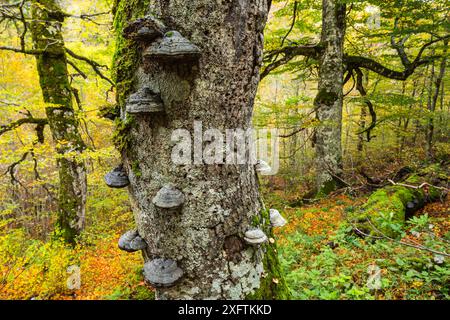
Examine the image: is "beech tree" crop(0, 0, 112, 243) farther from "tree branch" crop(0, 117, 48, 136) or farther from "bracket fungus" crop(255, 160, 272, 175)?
"bracket fungus" crop(255, 160, 272, 175)

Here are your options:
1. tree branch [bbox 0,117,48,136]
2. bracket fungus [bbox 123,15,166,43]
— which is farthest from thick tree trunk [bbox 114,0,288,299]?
tree branch [bbox 0,117,48,136]

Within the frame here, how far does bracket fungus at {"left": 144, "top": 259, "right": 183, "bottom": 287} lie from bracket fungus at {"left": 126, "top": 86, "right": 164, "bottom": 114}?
3.25 feet

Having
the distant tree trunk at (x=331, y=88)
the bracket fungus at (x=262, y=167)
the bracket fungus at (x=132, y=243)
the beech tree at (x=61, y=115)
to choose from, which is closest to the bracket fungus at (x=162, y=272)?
the bracket fungus at (x=132, y=243)

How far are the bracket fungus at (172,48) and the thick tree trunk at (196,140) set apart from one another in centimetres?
12

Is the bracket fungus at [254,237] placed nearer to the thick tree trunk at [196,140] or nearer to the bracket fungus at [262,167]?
the thick tree trunk at [196,140]

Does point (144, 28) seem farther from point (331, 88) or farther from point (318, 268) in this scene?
point (331, 88)

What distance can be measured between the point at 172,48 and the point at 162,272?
135 centimetres

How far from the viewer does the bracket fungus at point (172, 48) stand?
4.37 ft

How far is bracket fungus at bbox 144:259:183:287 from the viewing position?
167cm

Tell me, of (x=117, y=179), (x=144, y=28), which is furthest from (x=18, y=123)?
(x=144, y=28)

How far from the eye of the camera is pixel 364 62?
9031mm

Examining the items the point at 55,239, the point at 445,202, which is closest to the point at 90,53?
the point at 55,239

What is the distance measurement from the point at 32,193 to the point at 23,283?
11060 mm
